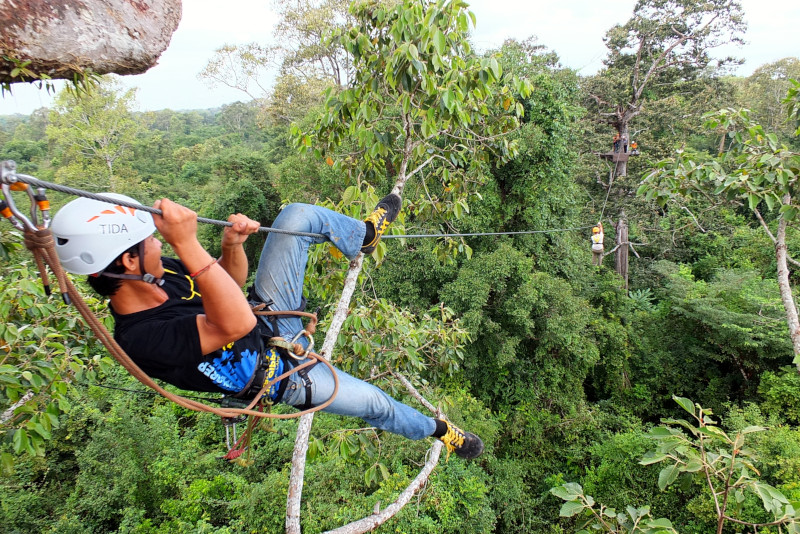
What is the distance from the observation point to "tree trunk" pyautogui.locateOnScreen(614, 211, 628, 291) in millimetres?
13078

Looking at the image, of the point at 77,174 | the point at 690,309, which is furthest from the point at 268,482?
the point at 77,174

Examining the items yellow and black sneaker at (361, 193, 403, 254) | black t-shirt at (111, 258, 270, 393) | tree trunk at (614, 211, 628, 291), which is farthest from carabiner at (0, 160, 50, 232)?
tree trunk at (614, 211, 628, 291)

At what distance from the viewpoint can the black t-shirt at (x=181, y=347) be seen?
56.4 inches

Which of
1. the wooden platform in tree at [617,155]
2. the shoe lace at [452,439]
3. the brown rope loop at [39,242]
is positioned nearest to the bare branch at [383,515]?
the shoe lace at [452,439]

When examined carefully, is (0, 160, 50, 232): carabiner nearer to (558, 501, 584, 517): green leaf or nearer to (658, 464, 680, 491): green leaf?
(558, 501, 584, 517): green leaf

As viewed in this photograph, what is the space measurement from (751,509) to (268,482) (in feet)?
22.4

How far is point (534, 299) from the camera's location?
8.52 meters

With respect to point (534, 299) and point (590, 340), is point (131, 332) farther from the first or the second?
point (590, 340)

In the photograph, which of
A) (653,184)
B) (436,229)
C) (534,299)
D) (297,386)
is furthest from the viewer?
(534,299)

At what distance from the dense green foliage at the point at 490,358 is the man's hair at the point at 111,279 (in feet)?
3.16

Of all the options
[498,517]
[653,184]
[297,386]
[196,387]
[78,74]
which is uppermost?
[78,74]

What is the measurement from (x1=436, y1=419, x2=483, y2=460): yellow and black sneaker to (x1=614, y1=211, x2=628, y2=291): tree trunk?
1164 cm

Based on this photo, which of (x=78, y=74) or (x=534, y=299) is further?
(x=534, y=299)

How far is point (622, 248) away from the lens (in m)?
13.4
